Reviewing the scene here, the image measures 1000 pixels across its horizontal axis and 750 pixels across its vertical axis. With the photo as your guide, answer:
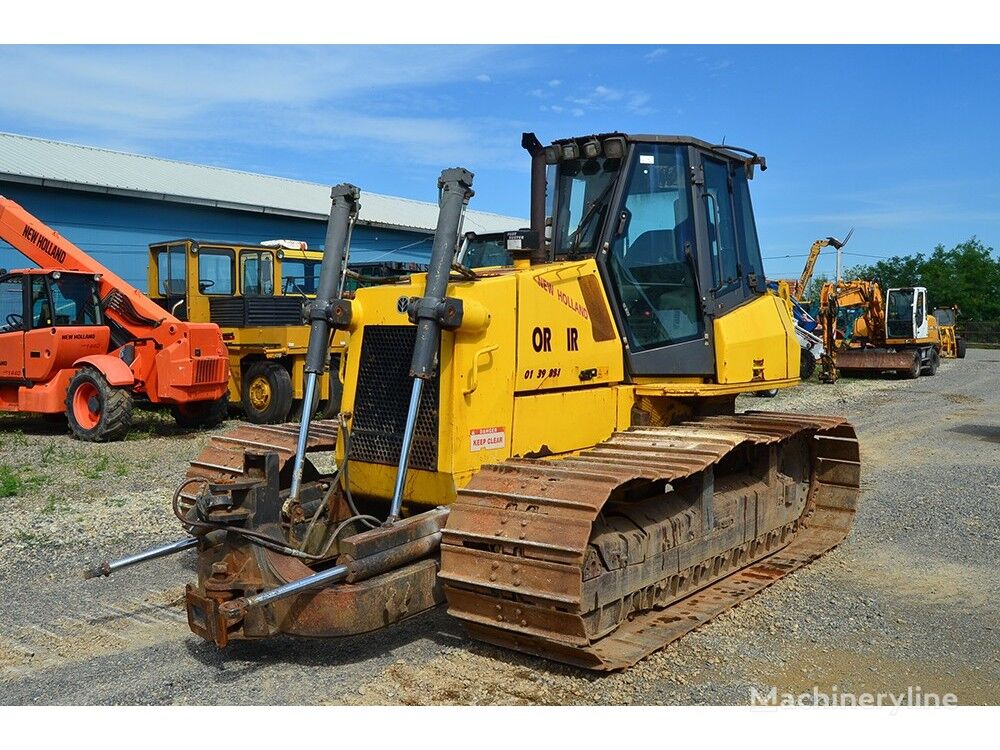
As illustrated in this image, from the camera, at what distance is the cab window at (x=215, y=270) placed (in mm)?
15086

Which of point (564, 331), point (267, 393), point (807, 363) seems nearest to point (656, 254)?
point (564, 331)

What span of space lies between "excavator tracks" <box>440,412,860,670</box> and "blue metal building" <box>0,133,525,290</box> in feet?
52.6

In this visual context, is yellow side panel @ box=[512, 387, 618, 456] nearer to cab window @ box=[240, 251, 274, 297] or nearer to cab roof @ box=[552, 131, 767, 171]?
cab roof @ box=[552, 131, 767, 171]

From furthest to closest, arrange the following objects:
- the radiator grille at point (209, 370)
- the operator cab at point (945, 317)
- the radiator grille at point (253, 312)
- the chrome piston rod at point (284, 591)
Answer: the operator cab at point (945, 317), the radiator grille at point (253, 312), the radiator grille at point (209, 370), the chrome piston rod at point (284, 591)

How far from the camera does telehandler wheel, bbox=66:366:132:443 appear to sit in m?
12.2

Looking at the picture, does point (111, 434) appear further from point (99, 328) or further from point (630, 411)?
point (630, 411)

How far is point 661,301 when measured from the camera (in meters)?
6.26

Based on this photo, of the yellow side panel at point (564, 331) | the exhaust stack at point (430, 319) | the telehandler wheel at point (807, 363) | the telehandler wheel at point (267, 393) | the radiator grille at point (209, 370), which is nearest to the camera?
the exhaust stack at point (430, 319)

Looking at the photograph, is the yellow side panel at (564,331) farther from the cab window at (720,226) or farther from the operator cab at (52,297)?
the operator cab at (52,297)

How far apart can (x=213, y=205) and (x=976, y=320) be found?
49.9 m

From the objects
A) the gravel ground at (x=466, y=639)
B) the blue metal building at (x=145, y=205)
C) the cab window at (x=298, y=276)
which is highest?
the blue metal building at (x=145, y=205)

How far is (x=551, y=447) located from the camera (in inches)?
218

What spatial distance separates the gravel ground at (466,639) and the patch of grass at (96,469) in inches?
29.5

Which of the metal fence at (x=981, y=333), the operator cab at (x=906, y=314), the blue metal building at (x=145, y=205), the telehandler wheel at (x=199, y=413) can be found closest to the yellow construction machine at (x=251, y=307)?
the telehandler wheel at (x=199, y=413)
